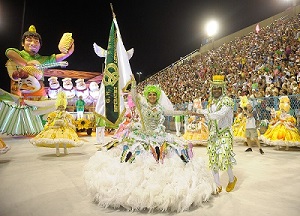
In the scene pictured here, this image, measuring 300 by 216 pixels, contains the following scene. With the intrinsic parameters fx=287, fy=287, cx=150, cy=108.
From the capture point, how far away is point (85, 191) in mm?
4156

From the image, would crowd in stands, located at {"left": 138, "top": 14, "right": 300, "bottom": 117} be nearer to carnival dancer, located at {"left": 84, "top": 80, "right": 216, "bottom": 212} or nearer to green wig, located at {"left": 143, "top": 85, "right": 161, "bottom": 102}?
green wig, located at {"left": 143, "top": 85, "right": 161, "bottom": 102}

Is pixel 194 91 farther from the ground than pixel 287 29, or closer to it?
closer to it

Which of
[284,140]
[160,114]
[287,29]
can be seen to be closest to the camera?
[160,114]

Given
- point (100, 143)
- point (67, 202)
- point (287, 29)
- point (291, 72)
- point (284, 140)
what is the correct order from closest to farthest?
point (67, 202) → point (284, 140) → point (100, 143) → point (291, 72) → point (287, 29)

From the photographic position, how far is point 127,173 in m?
3.41

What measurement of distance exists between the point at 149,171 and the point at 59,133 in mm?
4437

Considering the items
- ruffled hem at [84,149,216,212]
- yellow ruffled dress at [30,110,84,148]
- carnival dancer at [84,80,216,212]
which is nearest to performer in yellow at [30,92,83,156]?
yellow ruffled dress at [30,110,84,148]

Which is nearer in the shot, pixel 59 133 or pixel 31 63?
pixel 59 133

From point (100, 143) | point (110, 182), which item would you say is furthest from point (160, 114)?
point (100, 143)

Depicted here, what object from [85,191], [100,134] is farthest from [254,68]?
[85,191]

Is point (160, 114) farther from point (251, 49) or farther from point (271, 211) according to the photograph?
point (251, 49)

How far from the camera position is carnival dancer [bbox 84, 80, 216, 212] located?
10.6 ft

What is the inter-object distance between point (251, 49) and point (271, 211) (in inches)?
582

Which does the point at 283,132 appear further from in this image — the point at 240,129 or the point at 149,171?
the point at 149,171
